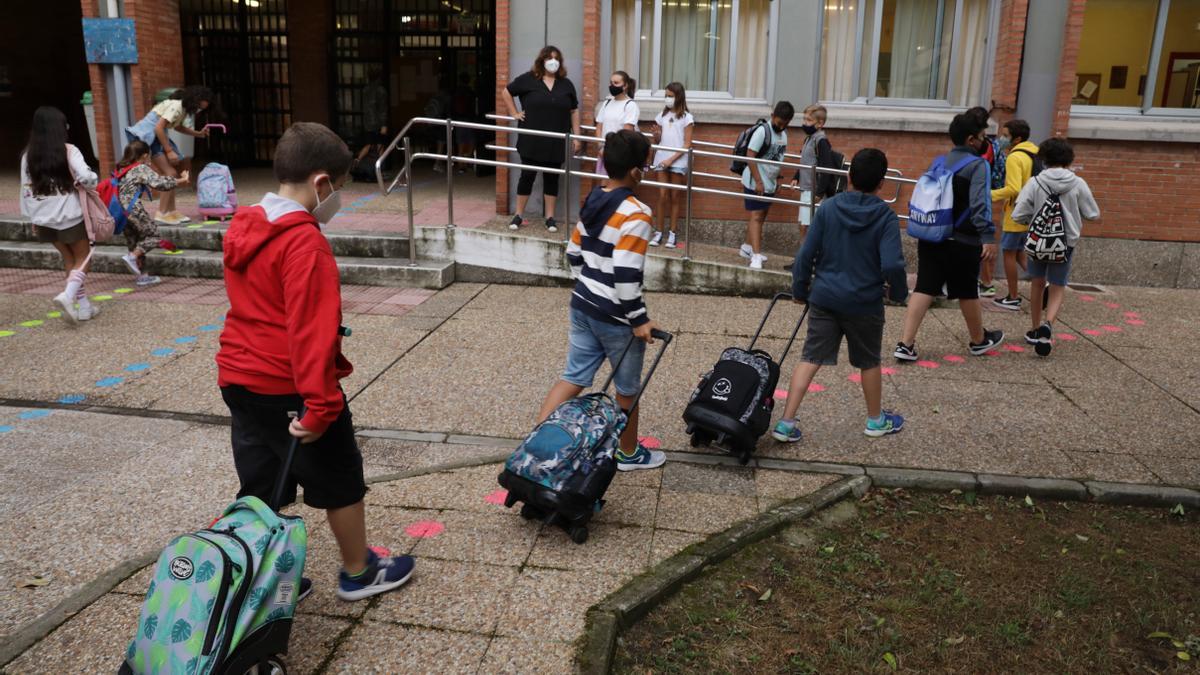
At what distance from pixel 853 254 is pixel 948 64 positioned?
6.67 m

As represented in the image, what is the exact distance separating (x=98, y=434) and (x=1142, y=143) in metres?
10.2

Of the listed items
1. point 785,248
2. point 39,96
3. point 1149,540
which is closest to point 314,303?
point 1149,540

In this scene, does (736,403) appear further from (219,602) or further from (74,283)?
(74,283)

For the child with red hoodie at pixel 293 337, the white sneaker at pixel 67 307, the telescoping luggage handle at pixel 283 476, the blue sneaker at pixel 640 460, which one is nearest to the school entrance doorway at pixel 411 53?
the white sneaker at pixel 67 307

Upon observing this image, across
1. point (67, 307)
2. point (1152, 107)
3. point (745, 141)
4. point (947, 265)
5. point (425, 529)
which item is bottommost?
point (425, 529)

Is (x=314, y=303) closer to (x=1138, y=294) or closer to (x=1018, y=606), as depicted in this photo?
(x=1018, y=606)

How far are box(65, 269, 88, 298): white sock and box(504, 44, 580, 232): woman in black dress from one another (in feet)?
13.0

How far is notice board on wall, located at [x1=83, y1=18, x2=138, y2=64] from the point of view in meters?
11.1

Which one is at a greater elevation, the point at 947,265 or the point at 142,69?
the point at 142,69

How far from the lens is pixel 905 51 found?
10.5 meters

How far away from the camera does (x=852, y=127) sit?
1003cm

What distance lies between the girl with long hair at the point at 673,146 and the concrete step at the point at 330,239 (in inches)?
106

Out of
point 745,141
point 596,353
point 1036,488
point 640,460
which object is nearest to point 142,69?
point 745,141

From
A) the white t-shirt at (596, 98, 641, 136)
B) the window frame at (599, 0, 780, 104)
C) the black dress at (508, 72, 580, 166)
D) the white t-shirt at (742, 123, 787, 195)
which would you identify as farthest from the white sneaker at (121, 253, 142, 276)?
the white t-shirt at (742, 123, 787, 195)
